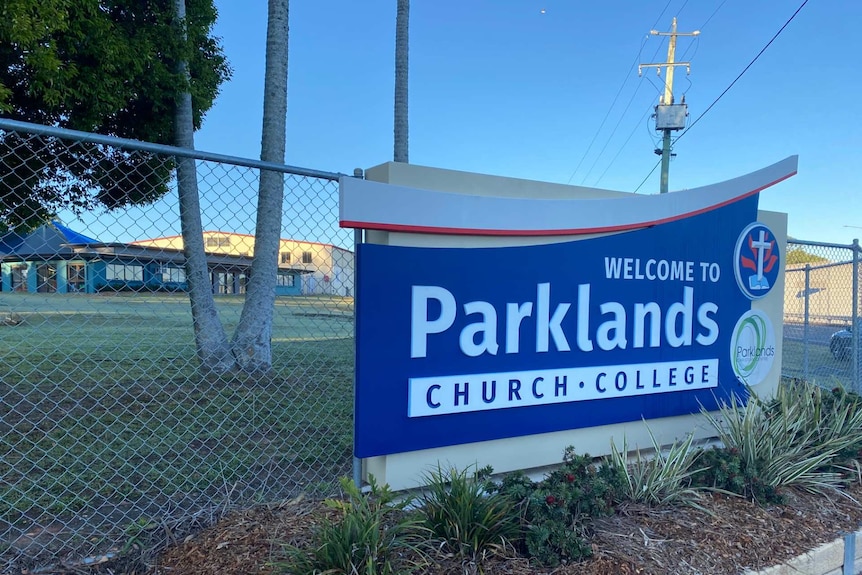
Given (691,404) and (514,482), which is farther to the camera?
(691,404)

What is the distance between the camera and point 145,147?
2.71 meters

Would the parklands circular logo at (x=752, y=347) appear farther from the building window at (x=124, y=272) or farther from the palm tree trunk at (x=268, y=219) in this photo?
the building window at (x=124, y=272)

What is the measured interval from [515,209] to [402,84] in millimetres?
4773

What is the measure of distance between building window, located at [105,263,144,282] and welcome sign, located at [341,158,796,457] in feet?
5.41

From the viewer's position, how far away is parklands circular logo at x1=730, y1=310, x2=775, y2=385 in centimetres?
522

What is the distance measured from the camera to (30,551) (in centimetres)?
287

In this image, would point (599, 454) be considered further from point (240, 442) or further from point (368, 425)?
point (240, 442)

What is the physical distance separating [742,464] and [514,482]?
1.90m

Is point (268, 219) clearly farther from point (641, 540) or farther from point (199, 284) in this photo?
point (641, 540)

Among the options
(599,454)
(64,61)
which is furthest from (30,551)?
(64,61)

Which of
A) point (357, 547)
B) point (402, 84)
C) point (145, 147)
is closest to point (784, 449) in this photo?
point (357, 547)

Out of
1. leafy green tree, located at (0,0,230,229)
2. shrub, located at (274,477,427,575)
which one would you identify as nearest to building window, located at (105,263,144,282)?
leafy green tree, located at (0,0,230,229)

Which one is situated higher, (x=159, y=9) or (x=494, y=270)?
(x=159, y=9)

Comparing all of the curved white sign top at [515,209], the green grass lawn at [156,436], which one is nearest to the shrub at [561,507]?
the green grass lawn at [156,436]
